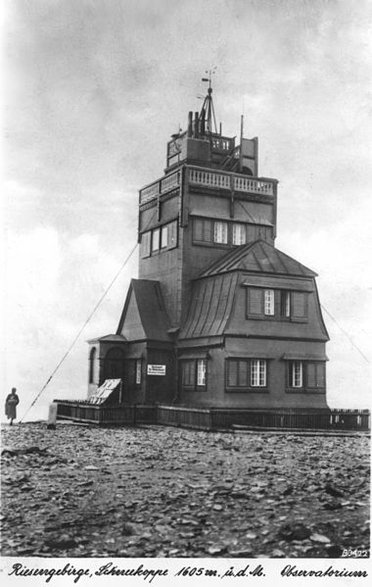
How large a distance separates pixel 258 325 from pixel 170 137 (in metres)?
15.7

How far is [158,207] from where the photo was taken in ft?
130

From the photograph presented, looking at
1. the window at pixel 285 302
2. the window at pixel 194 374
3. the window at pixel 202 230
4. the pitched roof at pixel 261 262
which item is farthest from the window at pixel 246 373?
the window at pixel 202 230

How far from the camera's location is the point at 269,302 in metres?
34.4

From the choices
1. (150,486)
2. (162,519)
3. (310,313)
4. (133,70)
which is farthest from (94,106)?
(310,313)

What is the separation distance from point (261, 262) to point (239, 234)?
15.5 ft

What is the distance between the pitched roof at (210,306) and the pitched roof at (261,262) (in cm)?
54

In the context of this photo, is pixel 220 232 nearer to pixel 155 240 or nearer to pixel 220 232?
pixel 220 232

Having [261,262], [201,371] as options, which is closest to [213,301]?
[261,262]

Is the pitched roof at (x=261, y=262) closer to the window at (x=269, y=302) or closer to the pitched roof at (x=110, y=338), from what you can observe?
the window at (x=269, y=302)

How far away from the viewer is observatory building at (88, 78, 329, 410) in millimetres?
33500

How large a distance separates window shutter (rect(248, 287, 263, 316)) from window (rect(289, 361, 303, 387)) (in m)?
3.20

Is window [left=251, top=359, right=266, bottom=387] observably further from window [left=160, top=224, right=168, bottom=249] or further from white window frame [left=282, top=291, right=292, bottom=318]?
window [left=160, top=224, right=168, bottom=249]

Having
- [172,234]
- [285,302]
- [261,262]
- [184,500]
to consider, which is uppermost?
[172,234]

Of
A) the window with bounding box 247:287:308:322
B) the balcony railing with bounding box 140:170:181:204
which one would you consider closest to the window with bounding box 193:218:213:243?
the balcony railing with bounding box 140:170:181:204
